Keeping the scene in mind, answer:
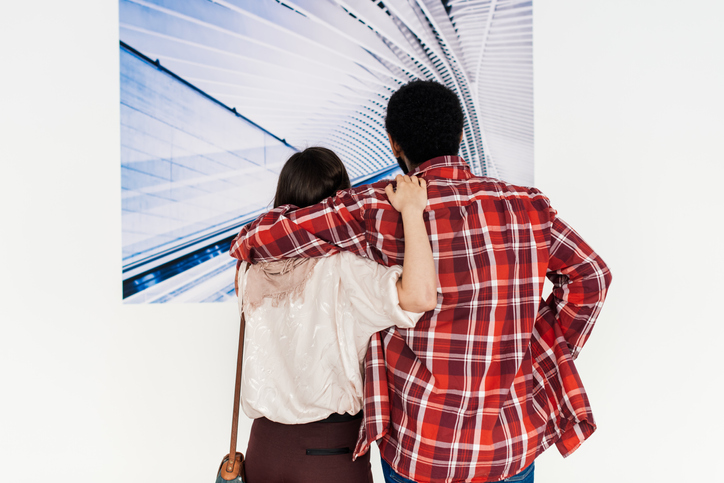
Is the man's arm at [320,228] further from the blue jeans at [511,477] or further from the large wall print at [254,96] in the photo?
the large wall print at [254,96]

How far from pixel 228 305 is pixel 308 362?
1.01 metres

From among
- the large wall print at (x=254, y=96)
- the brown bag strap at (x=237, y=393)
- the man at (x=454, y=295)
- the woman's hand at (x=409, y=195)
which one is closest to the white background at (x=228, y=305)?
the large wall print at (x=254, y=96)

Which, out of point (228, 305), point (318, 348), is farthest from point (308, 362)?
point (228, 305)

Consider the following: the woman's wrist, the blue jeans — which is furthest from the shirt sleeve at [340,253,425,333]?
the blue jeans

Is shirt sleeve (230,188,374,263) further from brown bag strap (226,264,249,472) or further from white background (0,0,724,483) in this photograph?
white background (0,0,724,483)

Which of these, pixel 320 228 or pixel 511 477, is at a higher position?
pixel 320 228

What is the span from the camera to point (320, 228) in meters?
0.97

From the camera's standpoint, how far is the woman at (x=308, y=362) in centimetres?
101

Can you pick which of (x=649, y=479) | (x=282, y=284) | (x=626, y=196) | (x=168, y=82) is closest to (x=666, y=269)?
(x=626, y=196)

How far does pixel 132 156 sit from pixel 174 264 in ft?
1.61

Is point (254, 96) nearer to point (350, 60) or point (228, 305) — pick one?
point (350, 60)

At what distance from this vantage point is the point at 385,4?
192 centimetres

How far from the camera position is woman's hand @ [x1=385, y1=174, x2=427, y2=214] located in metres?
0.89

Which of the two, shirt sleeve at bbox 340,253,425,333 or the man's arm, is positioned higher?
the man's arm
